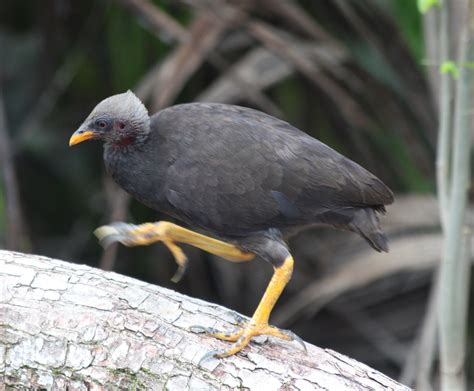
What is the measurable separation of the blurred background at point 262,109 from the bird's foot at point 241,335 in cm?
198

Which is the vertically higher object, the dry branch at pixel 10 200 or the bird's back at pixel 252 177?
the bird's back at pixel 252 177

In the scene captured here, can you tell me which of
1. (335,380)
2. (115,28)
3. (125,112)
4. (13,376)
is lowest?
(13,376)

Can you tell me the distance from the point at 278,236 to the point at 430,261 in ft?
6.89

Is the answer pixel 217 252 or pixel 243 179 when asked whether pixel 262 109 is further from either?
pixel 243 179

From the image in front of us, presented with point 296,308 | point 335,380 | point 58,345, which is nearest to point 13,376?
point 58,345

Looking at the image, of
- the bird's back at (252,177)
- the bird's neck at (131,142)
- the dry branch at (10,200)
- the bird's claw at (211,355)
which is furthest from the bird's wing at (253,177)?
the dry branch at (10,200)

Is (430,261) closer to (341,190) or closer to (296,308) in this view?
(296,308)

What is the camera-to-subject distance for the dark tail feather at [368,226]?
13.9 feet

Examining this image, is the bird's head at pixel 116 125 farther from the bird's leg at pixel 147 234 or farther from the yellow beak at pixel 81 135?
the bird's leg at pixel 147 234

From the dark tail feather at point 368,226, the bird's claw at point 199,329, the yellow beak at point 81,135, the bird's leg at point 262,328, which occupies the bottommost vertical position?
the bird's claw at point 199,329

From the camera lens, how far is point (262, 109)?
20.8 ft

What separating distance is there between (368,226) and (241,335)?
85cm

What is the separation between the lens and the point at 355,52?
20.5 feet

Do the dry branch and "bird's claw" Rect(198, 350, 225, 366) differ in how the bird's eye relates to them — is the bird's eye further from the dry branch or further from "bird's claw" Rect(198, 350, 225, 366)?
the dry branch
